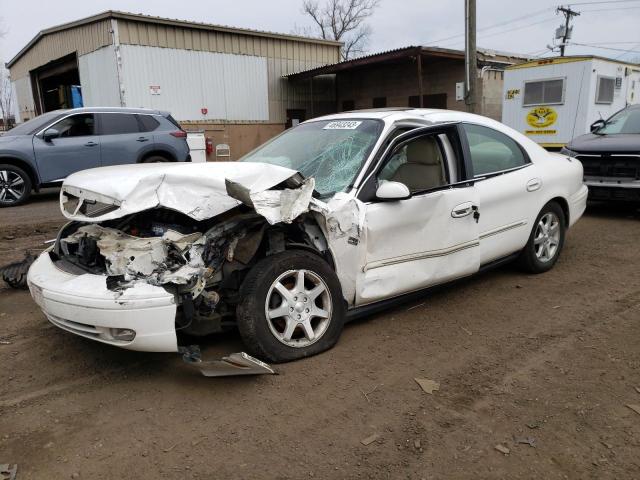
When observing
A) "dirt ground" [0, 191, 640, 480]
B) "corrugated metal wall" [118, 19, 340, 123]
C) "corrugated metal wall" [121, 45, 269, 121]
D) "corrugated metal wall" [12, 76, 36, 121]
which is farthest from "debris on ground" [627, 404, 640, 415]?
"corrugated metal wall" [12, 76, 36, 121]

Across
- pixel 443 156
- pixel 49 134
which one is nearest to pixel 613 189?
pixel 443 156

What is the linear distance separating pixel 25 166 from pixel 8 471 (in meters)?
8.45

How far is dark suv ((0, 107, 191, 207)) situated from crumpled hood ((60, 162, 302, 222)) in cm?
702

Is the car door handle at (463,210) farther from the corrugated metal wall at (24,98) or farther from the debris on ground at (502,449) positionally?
the corrugated metal wall at (24,98)

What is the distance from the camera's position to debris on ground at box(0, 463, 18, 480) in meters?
2.37

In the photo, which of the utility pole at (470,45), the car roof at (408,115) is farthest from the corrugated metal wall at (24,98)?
the car roof at (408,115)

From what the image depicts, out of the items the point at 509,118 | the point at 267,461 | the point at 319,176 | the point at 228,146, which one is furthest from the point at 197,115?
the point at 267,461

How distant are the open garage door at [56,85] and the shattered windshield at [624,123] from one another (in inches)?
675

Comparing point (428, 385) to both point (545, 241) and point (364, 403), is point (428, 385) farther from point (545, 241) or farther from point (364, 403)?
point (545, 241)

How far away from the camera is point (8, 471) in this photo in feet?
7.91

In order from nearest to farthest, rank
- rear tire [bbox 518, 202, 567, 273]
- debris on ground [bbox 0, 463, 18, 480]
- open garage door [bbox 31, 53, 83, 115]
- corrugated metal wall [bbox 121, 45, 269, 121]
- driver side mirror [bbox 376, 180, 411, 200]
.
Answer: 1. debris on ground [bbox 0, 463, 18, 480]
2. driver side mirror [bbox 376, 180, 411, 200]
3. rear tire [bbox 518, 202, 567, 273]
4. corrugated metal wall [bbox 121, 45, 269, 121]
5. open garage door [bbox 31, 53, 83, 115]

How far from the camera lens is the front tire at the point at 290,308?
318 cm

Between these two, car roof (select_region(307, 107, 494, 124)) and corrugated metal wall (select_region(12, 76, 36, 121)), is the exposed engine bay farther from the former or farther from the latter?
corrugated metal wall (select_region(12, 76, 36, 121))

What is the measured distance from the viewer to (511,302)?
4.49 m
